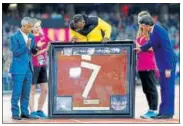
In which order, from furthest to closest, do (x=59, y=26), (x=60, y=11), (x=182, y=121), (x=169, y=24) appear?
(x=60, y=11)
(x=169, y=24)
(x=59, y=26)
(x=182, y=121)

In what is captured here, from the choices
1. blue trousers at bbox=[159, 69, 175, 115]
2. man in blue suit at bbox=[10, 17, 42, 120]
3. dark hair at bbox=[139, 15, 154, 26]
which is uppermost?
dark hair at bbox=[139, 15, 154, 26]

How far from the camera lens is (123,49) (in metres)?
9.62

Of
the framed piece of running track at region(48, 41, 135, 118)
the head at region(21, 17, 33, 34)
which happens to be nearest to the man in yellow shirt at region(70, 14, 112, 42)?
the framed piece of running track at region(48, 41, 135, 118)

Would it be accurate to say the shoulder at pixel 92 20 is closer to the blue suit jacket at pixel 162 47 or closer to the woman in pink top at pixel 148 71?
the woman in pink top at pixel 148 71

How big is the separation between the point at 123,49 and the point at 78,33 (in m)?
0.73

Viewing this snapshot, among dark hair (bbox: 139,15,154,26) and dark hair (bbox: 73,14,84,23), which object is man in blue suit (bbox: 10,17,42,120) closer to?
dark hair (bbox: 73,14,84,23)

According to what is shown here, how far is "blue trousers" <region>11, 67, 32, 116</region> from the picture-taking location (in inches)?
376

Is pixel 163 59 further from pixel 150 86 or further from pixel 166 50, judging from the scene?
pixel 150 86

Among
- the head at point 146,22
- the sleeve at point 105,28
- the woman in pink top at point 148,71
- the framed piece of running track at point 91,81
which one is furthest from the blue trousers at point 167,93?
the sleeve at point 105,28

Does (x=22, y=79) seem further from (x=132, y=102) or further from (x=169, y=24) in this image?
(x=169, y=24)

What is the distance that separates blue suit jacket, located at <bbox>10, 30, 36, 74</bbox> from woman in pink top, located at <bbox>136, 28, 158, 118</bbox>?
1621 millimetres

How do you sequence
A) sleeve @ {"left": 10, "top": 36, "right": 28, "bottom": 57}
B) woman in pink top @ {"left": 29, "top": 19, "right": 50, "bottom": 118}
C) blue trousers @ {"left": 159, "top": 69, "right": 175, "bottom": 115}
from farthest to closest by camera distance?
1. woman in pink top @ {"left": 29, "top": 19, "right": 50, "bottom": 118}
2. blue trousers @ {"left": 159, "top": 69, "right": 175, "bottom": 115}
3. sleeve @ {"left": 10, "top": 36, "right": 28, "bottom": 57}

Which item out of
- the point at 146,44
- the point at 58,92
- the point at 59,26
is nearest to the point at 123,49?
the point at 146,44

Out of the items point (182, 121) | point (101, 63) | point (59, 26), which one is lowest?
point (182, 121)
